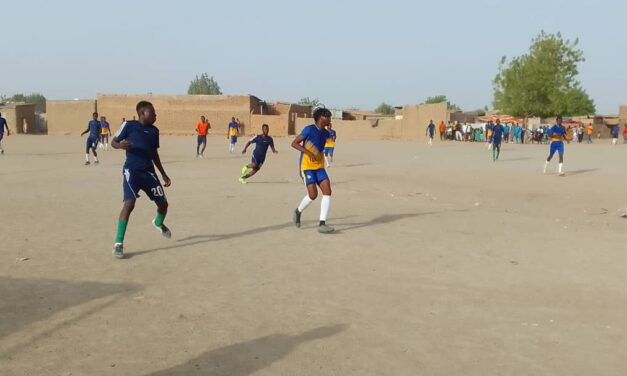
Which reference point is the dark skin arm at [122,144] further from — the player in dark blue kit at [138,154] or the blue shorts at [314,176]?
the blue shorts at [314,176]

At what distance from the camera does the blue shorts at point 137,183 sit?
7.27 m

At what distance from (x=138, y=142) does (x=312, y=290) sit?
295cm

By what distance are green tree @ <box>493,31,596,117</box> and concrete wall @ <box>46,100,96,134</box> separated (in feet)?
139

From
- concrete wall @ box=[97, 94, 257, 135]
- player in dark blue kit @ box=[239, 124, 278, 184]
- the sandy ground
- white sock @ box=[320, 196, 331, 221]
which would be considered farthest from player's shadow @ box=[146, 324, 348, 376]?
concrete wall @ box=[97, 94, 257, 135]

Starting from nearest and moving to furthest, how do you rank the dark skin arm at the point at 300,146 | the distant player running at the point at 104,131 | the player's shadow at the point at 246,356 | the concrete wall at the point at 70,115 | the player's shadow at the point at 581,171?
the player's shadow at the point at 246,356 → the dark skin arm at the point at 300,146 → the player's shadow at the point at 581,171 → the distant player running at the point at 104,131 → the concrete wall at the point at 70,115

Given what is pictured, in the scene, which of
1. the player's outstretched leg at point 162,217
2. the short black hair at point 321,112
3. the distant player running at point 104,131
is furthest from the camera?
the distant player running at point 104,131

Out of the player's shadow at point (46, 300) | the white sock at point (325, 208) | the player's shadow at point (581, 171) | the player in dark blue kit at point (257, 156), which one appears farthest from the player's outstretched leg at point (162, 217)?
the player's shadow at point (581, 171)

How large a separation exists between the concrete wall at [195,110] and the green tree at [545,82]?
2882 centimetres

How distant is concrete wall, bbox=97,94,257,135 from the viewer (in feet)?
175

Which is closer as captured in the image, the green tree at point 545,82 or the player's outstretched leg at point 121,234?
the player's outstretched leg at point 121,234

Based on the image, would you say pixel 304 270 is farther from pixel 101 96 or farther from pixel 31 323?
pixel 101 96

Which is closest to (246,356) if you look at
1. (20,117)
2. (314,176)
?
(314,176)

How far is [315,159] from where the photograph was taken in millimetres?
9172

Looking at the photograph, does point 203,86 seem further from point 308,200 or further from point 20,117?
point 308,200
